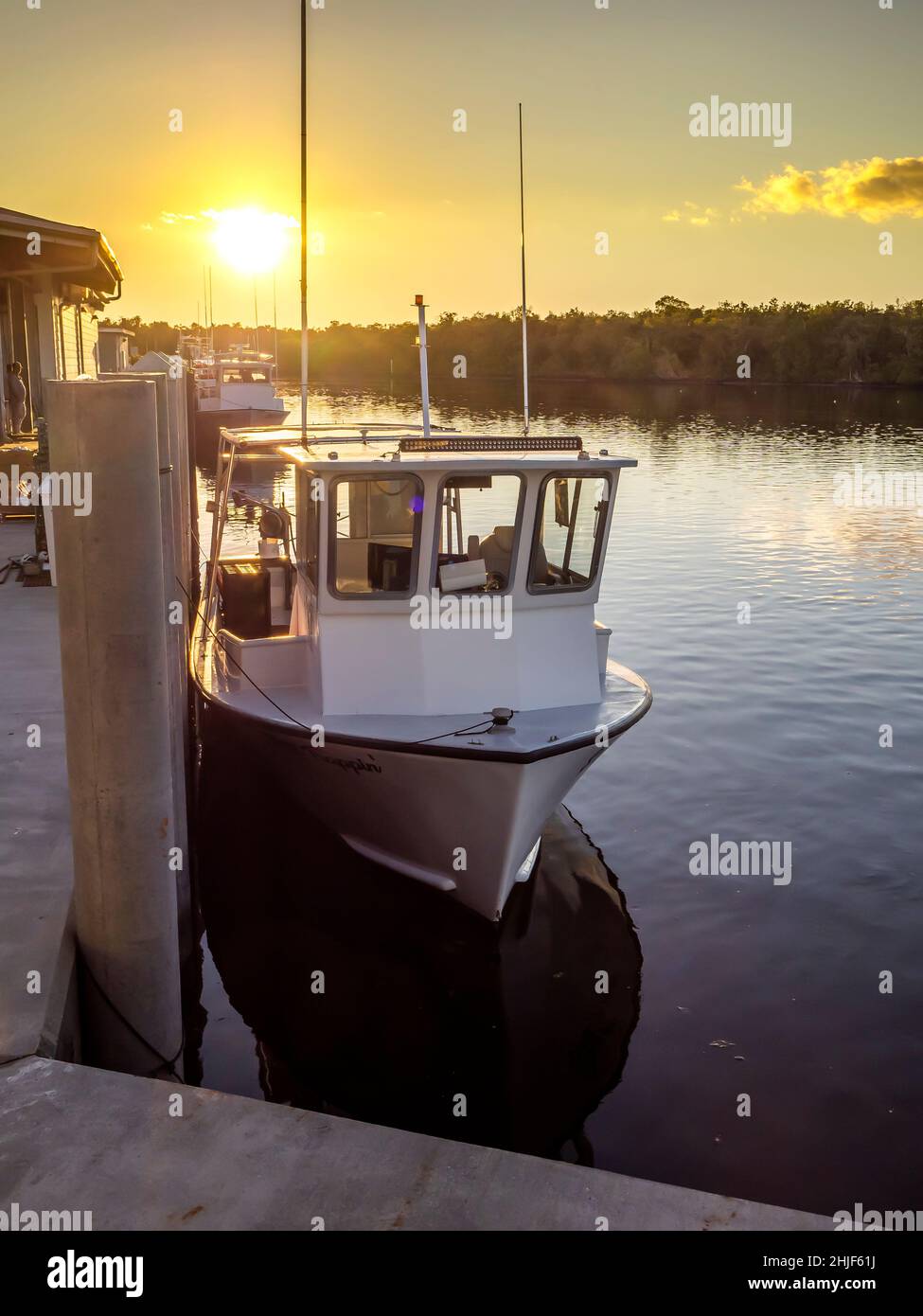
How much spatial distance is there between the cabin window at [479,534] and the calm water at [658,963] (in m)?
2.58

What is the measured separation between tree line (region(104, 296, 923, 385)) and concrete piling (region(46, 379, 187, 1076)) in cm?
9335

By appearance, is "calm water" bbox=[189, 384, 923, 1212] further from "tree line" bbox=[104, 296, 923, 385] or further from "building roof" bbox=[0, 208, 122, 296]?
"tree line" bbox=[104, 296, 923, 385]

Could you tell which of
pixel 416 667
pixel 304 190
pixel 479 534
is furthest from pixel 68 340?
pixel 416 667

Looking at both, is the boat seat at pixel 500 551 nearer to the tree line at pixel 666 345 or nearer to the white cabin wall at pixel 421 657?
the white cabin wall at pixel 421 657

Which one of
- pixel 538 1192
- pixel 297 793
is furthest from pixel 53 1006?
pixel 297 793

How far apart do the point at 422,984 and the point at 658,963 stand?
1.81 m

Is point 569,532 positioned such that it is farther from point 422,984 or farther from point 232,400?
point 232,400

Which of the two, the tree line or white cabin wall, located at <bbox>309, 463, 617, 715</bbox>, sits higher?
the tree line

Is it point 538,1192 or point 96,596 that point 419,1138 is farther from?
point 96,596

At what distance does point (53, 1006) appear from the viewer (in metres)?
5.52

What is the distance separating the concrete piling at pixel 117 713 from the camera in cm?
539

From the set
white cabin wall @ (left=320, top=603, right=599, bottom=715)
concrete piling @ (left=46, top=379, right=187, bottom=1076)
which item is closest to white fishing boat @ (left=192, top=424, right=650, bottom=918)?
white cabin wall @ (left=320, top=603, right=599, bottom=715)

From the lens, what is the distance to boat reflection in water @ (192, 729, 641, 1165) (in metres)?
7.51

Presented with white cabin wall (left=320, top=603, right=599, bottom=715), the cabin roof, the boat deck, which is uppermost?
the cabin roof
